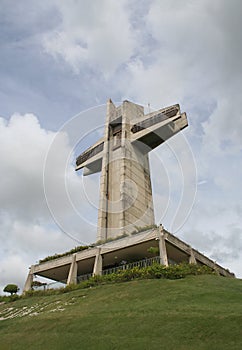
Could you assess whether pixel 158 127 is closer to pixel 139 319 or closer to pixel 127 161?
pixel 127 161

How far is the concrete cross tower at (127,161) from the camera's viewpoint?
3778 cm

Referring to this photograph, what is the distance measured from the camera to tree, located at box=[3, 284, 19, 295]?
30.8 meters

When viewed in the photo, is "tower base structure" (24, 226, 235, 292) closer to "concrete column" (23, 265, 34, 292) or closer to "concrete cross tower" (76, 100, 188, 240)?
"concrete column" (23, 265, 34, 292)

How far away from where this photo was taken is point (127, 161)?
4084 cm

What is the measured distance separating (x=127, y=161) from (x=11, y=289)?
18148 millimetres

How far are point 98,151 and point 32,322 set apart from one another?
102 feet

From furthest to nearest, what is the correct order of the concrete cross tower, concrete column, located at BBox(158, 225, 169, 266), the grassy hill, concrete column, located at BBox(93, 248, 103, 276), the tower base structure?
the concrete cross tower → concrete column, located at BBox(93, 248, 103, 276) → the tower base structure → concrete column, located at BBox(158, 225, 169, 266) → the grassy hill

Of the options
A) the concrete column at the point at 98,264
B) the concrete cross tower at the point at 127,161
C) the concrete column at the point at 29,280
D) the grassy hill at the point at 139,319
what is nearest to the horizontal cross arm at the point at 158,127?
the concrete cross tower at the point at 127,161

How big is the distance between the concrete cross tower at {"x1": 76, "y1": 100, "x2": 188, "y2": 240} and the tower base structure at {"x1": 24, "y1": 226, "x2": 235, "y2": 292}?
152 inches

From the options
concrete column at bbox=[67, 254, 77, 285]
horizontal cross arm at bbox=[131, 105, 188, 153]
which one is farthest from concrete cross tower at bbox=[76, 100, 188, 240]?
concrete column at bbox=[67, 254, 77, 285]

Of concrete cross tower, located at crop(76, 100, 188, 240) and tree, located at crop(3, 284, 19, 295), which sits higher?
concrete cross tower, located at crop(76, 100, 188, 240)

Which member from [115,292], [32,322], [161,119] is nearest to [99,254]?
[115,292]

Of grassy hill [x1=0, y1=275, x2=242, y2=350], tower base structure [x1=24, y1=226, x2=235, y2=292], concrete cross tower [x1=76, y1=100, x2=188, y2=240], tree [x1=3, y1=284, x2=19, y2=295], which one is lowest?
grassy hill [x1=0, y1=275, x2=242, y2=350]

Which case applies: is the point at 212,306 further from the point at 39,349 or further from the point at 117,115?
the point at 117,115
